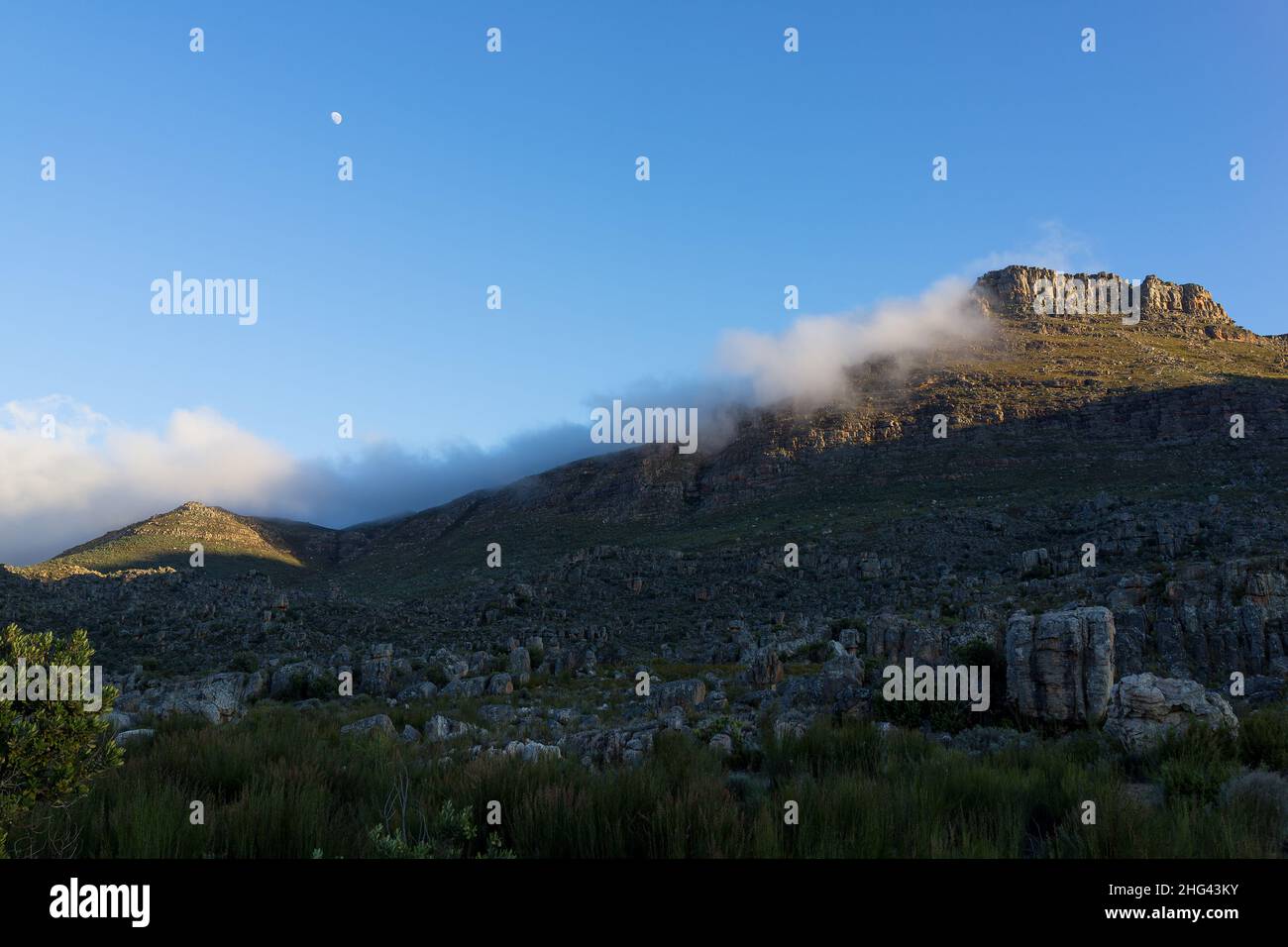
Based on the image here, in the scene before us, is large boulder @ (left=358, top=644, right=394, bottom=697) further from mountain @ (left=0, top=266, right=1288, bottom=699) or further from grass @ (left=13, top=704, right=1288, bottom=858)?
grass @ (left=13, top=704, right=1288, bottom=858)

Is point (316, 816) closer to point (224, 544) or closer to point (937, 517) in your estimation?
point (937, 517)

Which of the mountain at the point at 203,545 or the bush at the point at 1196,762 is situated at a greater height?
the mountain at the point at 203,545

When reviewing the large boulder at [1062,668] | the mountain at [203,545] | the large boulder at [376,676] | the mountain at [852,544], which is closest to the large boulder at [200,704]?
the large boulder at [376,676]

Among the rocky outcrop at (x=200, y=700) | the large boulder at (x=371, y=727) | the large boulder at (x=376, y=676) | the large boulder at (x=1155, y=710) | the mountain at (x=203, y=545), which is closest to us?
the large boulder at (x=1155, y=710)

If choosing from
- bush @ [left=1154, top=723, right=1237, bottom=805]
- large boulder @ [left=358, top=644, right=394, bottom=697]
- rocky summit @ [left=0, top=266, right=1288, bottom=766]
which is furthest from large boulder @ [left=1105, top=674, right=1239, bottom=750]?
large boulder @ [left=358, top=644, right=394, bottom=697]

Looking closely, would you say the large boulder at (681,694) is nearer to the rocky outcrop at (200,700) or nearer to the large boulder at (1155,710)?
the large boulder at (1155,710)

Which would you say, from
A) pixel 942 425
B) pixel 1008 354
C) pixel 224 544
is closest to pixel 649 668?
pixel 942 425

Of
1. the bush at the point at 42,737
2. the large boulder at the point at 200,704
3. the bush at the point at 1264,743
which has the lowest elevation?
the large boulder at the point at 200,704
